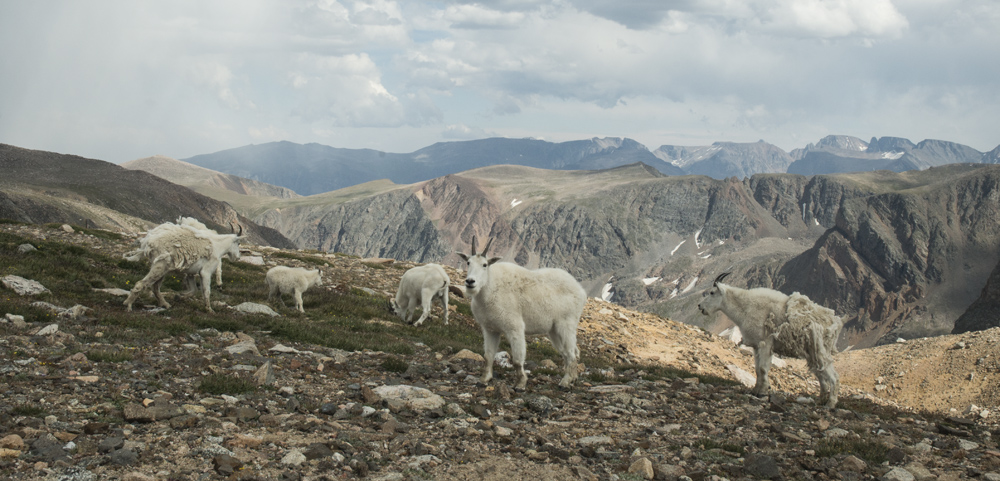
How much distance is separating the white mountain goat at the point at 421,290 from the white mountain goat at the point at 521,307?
291 inches

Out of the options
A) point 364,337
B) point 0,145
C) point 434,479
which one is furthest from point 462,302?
point 0,145

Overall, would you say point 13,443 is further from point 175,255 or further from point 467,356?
point 175,255

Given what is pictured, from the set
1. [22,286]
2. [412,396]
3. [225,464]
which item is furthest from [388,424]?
[22,286]

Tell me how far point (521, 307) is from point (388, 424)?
4.57 metres

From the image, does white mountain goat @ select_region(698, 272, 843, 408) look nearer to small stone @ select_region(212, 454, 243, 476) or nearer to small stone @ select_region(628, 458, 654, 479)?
small stone @ select_region(628, 458, 654, 479)

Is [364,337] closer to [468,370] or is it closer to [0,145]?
[468,370]

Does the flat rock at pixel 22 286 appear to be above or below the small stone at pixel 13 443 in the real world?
above

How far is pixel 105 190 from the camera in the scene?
118 metres

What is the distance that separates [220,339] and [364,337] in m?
3.55

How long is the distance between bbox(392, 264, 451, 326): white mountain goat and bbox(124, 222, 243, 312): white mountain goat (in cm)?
608

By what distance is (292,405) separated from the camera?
355 inches

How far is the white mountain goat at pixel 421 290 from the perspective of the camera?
20.1 meters

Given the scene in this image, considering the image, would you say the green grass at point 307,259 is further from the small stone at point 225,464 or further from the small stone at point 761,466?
the small stone at point 761,466

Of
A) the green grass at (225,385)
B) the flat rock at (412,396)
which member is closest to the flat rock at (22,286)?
the green grass at (225,385)
